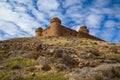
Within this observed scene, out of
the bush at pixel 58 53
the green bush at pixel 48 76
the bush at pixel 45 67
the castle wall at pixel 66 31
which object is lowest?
the green bush at pixel 48 76

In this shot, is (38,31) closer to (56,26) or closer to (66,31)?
(66,31)

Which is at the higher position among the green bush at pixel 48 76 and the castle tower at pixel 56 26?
the castle tower at pixel 56 26

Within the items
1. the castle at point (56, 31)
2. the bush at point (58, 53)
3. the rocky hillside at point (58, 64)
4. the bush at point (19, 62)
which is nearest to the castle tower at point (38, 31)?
the castle at point (56, 31)

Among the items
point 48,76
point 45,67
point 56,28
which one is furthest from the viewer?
point 56,28

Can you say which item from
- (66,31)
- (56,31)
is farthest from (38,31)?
(56,31)

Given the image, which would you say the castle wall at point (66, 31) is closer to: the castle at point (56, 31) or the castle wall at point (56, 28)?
the castle at point (56, 31)

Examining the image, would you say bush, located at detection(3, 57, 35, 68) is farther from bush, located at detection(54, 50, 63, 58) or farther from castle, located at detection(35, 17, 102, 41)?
castle, located at detection(35, 17, 102, 41)

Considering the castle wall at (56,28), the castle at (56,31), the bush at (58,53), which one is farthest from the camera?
the castle at (56,31)

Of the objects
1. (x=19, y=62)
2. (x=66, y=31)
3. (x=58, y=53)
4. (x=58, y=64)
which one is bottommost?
(x=58, y=64)

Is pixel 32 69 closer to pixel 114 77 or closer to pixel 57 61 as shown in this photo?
pixel 57 61

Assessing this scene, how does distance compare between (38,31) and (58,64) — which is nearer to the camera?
(58,64)

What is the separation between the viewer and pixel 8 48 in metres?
34.3

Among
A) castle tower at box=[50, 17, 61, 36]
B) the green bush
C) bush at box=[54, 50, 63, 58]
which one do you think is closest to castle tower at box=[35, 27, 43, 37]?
castle tower at box=[50, 17, 61, 36]

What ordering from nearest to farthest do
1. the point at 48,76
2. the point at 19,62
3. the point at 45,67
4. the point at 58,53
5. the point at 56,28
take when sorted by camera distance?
1. the point at 48,76
2. the point at 45,67
3. the point at 19,62
4. the point at 58,53
5. the point at 56,28
